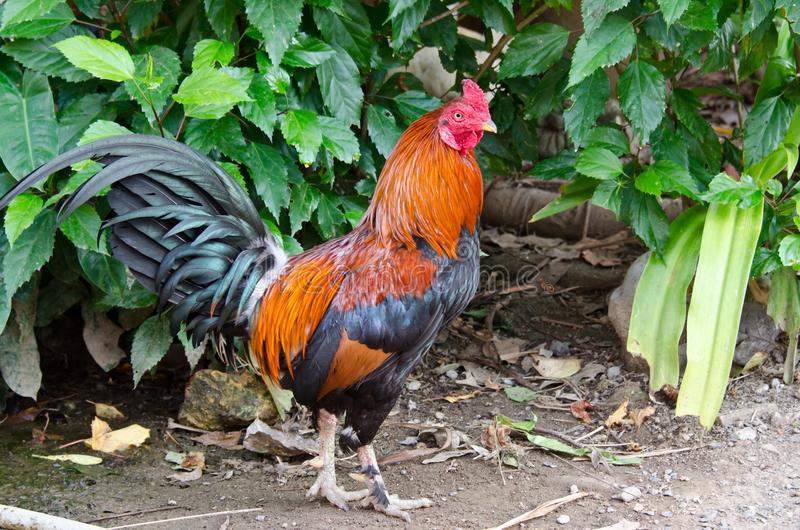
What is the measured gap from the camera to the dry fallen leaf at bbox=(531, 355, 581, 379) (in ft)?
15.9

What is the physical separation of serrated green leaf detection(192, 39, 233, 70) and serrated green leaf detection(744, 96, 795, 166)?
2.45 metres

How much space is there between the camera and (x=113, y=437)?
167 inches

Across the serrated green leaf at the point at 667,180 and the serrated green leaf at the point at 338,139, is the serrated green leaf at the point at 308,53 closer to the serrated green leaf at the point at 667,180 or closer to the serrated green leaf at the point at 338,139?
the serrated green leaf at the point at 338,139

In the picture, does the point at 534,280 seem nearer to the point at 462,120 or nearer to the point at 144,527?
the point at 462,120

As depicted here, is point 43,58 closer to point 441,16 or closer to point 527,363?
point 441,16

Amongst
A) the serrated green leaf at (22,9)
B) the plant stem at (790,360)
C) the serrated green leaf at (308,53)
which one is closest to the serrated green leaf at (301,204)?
the serrated green leaf at (308,53)

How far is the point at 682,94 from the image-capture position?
4402mm

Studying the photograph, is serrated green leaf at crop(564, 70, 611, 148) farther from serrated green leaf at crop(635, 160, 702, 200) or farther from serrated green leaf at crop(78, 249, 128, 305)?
serrated green leaf at crop(78, 249, 128, 305)

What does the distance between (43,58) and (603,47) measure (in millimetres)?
2323

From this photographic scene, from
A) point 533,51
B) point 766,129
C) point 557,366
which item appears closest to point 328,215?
point 533,51

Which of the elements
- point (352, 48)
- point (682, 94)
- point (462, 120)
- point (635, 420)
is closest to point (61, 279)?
point (352, 48)

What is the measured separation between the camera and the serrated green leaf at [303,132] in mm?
3609

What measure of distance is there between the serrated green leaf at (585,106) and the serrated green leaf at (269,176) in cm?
127

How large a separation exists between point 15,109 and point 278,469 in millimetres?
1950
